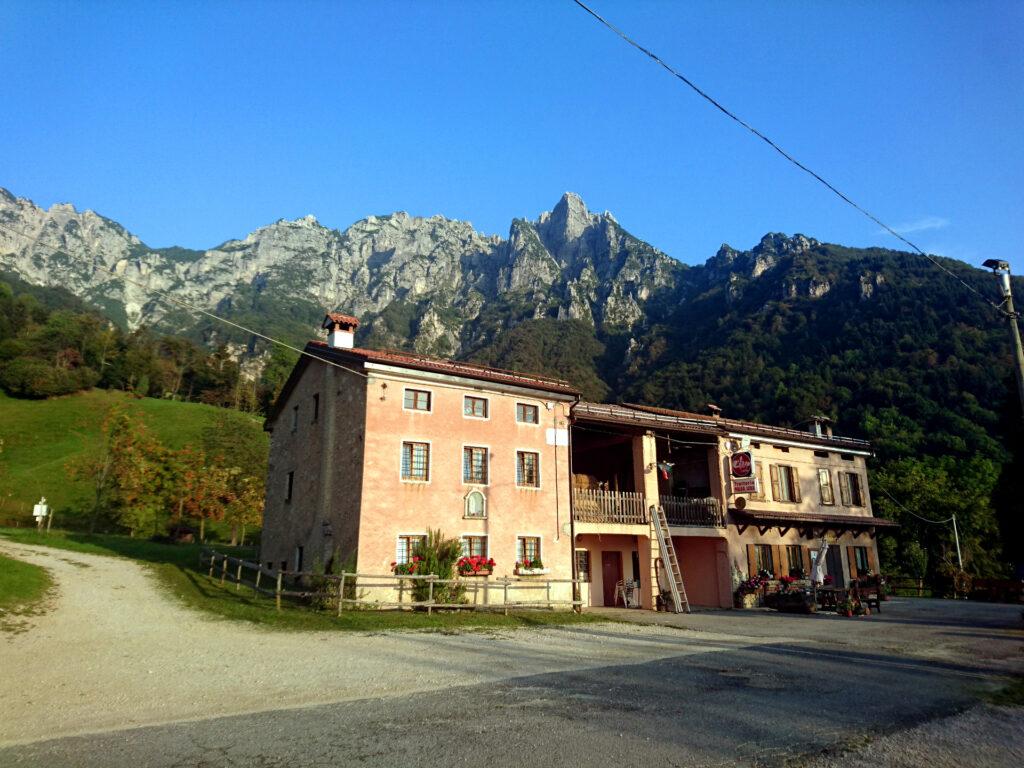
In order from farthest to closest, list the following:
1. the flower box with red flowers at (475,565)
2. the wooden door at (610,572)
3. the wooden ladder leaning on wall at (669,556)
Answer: the wooden door at (610,572) < the wooden ladder leaning on wall at (669,556) < the flower box with red flowers at (475,565)

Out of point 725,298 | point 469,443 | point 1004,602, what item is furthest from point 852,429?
point 469,443

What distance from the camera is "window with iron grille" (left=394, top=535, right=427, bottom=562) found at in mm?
20641

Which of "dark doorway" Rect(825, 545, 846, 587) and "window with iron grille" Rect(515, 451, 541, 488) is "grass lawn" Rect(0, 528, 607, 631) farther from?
"dark doorway" Rect(825, 545, 846, 587)

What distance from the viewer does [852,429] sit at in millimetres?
75312

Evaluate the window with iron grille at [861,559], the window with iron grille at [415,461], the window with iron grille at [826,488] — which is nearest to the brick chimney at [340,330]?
the window with iron grille at [415,461]

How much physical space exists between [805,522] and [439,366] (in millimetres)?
19484

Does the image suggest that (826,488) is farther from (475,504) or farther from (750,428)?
(475,504)

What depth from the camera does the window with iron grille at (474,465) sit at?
22.7 metres

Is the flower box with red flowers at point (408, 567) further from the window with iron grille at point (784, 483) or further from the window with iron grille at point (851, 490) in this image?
the window with iron grille at point (851, 490)

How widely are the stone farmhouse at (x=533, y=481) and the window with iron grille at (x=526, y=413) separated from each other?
0.23ft

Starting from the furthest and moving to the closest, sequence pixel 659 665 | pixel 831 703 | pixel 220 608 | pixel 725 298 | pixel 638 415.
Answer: pixel 725 298
pixel 638 415
pixel 220 608
pixel 659 665
pixel 831 703

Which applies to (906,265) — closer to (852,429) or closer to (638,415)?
(852,429)

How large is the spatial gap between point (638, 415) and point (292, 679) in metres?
20.1

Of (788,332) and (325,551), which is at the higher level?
(788,332)
